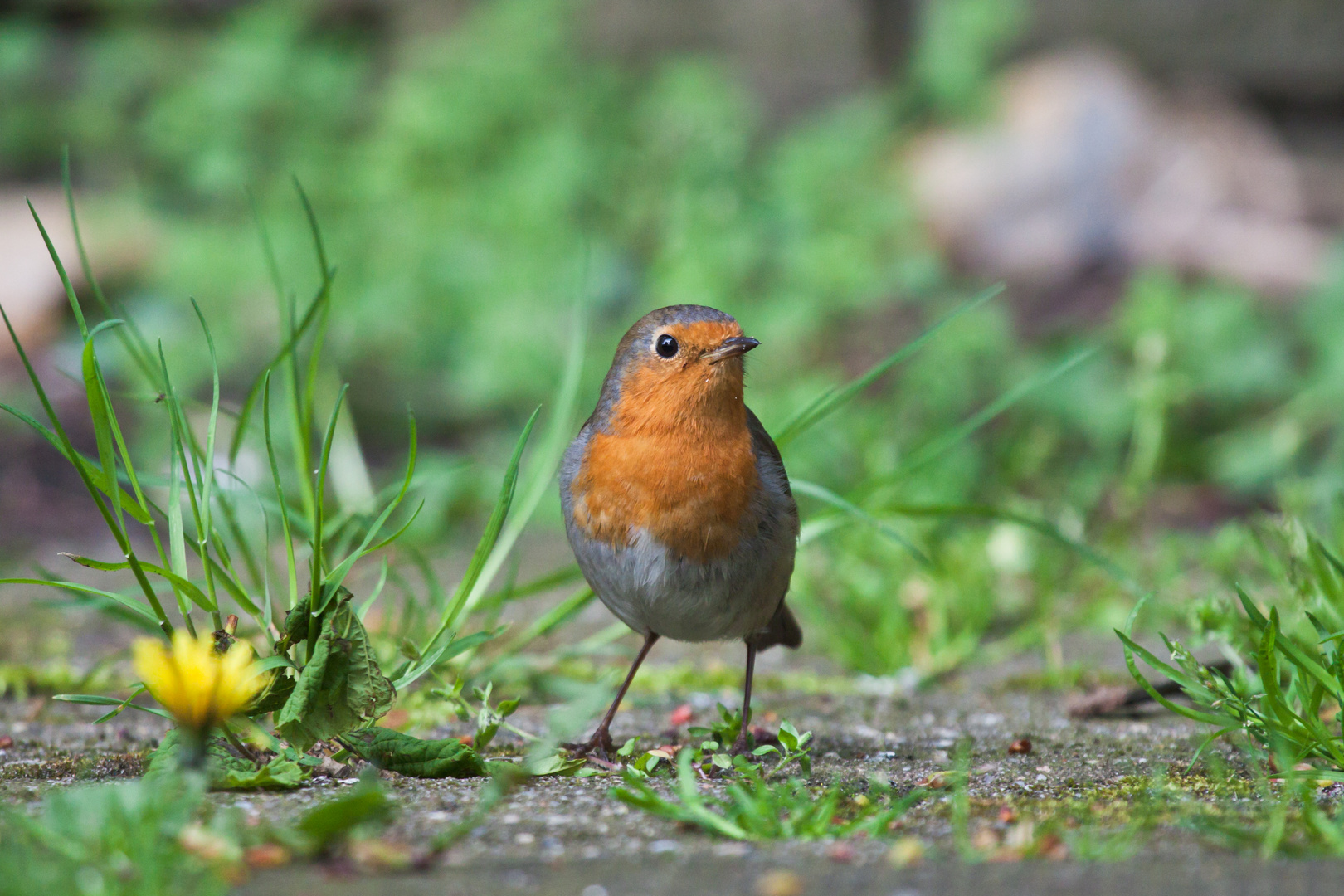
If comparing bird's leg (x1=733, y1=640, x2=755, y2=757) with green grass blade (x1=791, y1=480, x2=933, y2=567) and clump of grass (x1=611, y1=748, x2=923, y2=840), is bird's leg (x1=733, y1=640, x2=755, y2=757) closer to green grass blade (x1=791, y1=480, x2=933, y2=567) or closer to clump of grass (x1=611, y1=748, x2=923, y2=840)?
clump of grass (x1=611, y1=748, x2=923, y2=840)

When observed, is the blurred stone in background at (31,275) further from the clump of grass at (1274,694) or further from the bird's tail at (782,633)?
the clump of grass at (1274,694)

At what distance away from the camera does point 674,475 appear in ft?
8.89

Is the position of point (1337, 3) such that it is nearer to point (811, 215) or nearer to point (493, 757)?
point (811, 215)

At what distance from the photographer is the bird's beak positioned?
282 centimetres

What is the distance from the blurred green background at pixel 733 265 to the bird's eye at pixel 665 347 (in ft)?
1.98

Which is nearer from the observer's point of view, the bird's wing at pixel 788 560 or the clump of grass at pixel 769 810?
the clump of grass at pixel 769 810

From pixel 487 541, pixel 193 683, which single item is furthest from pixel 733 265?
pixel 193 683

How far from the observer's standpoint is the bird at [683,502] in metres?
2.69

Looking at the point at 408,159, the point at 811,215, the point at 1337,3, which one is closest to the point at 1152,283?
the point at 811,215

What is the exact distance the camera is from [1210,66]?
26.7 ft

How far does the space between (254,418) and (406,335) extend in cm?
94

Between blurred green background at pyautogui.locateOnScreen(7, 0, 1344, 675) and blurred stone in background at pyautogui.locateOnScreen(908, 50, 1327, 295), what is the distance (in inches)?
3.4

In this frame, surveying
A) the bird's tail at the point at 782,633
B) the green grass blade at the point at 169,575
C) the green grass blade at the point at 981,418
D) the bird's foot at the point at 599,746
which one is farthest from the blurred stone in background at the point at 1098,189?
the green grass blade at the point at 169,575

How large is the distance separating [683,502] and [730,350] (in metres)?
0.37
